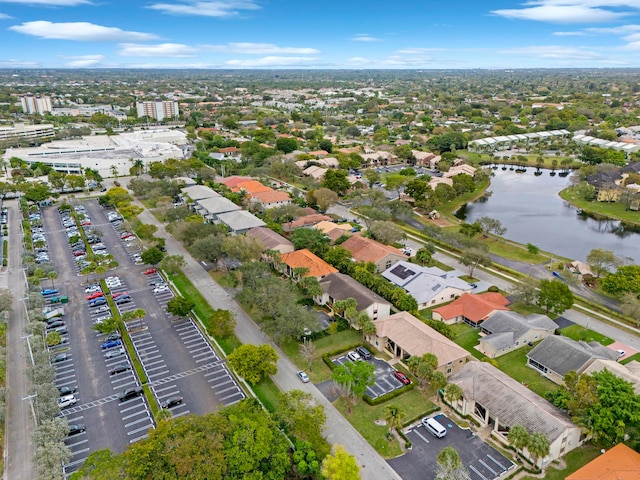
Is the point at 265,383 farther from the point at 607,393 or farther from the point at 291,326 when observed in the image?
the point at 607,393

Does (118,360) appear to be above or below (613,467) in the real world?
below

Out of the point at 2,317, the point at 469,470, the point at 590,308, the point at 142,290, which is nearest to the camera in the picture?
the point at 469,470

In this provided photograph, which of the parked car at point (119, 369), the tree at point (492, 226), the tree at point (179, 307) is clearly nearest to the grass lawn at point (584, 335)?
the tree at point (492, 226)

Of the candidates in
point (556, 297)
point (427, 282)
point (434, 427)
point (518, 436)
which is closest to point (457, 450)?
point (434, 427)

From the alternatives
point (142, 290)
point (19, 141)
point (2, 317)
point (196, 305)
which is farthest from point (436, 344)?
point (19, 141)

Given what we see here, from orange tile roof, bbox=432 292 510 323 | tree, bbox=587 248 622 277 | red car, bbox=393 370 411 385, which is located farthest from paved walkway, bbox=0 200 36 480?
tree, bbox=587 248 622 277

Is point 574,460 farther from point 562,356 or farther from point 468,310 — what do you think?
point 468,310
